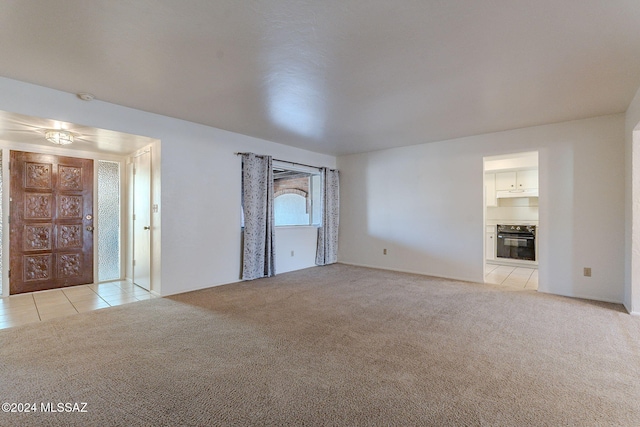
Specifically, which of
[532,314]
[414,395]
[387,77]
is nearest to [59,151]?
[387,77]

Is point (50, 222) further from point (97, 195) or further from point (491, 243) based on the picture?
point (491, 243)

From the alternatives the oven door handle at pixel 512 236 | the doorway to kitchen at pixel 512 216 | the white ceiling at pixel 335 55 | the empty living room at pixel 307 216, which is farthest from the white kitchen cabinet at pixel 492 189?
the white ceiling at pixel 335 55

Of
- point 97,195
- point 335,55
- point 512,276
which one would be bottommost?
point 512,276

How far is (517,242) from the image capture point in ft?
20.5

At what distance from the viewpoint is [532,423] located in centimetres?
157

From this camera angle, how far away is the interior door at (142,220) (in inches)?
167

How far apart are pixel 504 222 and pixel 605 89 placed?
12.9 ft

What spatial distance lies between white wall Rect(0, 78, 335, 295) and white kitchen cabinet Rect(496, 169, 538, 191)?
5.32m

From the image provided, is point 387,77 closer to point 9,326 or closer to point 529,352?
point 529,352

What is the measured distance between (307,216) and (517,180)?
4554 mm

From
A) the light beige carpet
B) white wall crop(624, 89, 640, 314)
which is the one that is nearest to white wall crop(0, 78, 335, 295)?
the light beige carpet

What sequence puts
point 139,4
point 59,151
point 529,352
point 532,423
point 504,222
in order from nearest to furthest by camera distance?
point 532,423
point 139,4
point 529,352
point 59,151
point 504,222

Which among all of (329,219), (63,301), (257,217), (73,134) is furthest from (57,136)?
(329,219)

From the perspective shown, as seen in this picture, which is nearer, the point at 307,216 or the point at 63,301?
the point at 63,301
